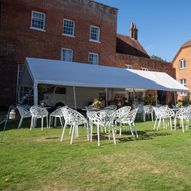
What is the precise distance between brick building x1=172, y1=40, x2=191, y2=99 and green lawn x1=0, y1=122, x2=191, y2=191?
2926 cm

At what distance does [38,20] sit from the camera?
2245 centimetres

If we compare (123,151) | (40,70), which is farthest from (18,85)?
(123,151)

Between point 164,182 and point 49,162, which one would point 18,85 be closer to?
point 49,162

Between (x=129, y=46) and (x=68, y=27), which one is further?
(x=129, y=46)

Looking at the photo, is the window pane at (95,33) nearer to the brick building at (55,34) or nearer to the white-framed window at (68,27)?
the brick building at (55,34)

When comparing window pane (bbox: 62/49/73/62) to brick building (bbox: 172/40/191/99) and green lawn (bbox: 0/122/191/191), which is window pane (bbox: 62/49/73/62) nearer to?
green lawn (bbox: 0/122/191/191)

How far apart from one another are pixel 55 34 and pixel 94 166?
A: 19.5 metres

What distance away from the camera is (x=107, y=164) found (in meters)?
5.35

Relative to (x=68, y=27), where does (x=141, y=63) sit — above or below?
below

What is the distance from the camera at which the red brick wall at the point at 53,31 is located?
20953 millimetres

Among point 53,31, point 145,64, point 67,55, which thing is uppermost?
point 53,31

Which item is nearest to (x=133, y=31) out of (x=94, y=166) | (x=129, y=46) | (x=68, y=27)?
(x=129, y=46)

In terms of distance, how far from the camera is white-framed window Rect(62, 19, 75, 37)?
23.9 meters

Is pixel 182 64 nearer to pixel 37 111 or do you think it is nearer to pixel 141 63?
pixel 141 63
